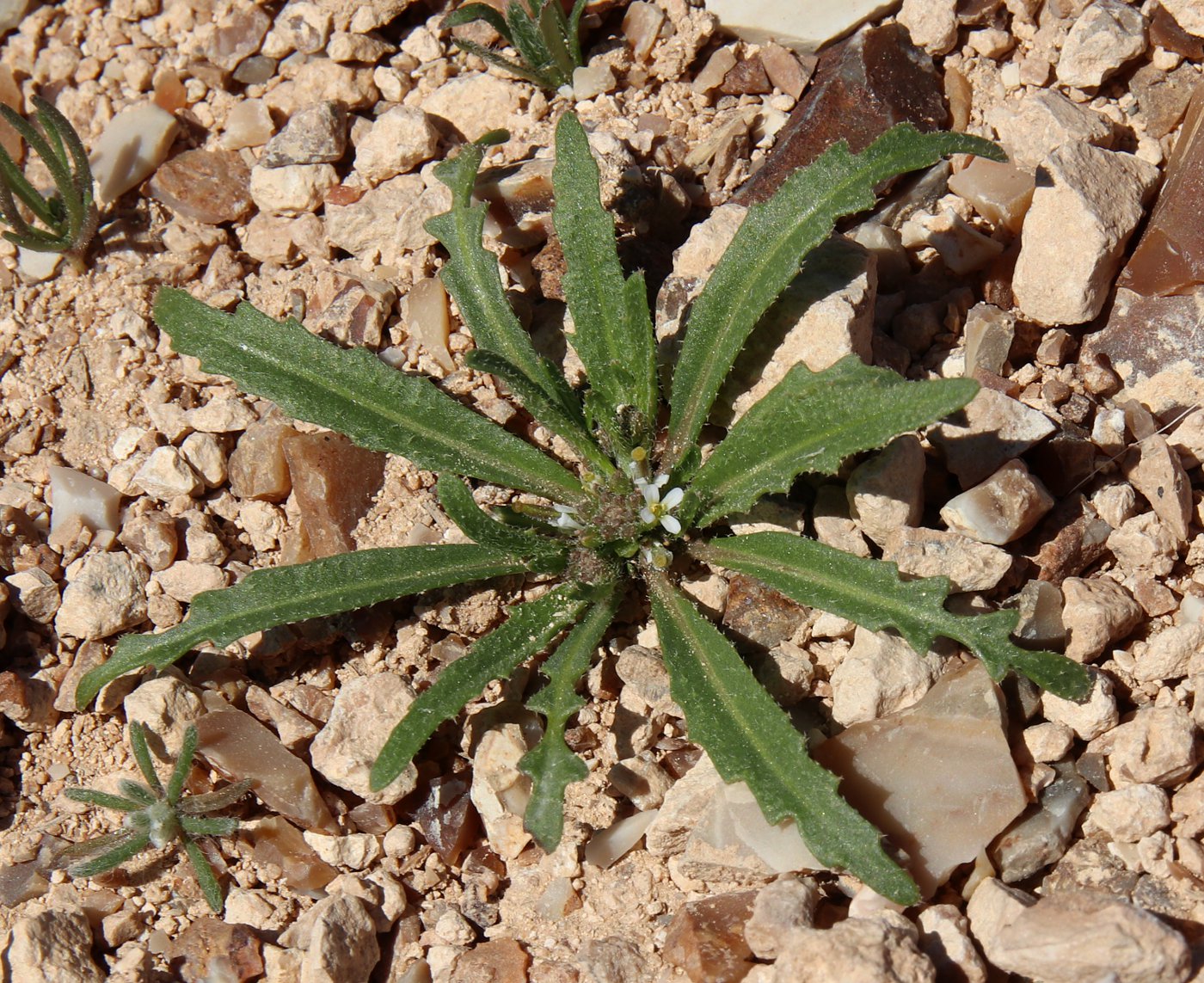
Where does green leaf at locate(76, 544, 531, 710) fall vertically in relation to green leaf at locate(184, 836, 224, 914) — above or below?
above

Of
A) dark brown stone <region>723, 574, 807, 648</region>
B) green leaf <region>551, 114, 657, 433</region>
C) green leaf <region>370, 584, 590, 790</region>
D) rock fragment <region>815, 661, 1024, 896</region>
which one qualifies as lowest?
rock fragment <region>815, 661, 1024, 896</region>

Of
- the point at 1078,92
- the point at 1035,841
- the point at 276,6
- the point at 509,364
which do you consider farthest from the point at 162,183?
the point at 1035,841

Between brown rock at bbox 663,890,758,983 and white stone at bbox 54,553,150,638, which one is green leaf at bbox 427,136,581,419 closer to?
white stone at bbox 54,553,150,638

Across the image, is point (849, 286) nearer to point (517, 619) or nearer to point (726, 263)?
point (726, 263)

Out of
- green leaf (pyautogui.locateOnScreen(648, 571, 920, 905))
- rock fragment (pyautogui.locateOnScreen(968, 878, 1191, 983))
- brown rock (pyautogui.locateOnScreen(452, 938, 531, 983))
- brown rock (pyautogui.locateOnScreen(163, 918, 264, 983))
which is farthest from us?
brown rock (pyautogui.locateOnScreen(163, 918, 264, 983))

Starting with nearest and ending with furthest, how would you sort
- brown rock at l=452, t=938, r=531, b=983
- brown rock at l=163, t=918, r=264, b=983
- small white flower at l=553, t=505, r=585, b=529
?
brown rock at l=452, t=938, r=531, b=983
brown rock at l=163, t=918, r=264, b=983
small white flower at l=553, t=505, r=585, b=529

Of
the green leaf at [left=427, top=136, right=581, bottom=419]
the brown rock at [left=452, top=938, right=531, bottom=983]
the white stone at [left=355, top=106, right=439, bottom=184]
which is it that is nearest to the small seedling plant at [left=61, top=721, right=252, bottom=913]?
the brown rock at [left=452, top=938, right=531, bottom=983]
